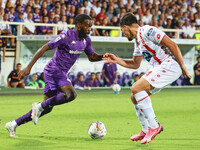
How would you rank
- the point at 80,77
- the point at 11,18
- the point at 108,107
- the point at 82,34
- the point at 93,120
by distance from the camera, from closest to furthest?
the point at 82,34, the point at 93,120, the point at 108,107, the point at 11,18, the point at 80,77

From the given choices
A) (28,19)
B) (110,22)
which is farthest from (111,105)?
(110,22)

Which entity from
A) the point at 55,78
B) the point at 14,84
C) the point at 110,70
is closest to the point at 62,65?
the point at 55,78

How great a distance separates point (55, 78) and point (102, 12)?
546 inches

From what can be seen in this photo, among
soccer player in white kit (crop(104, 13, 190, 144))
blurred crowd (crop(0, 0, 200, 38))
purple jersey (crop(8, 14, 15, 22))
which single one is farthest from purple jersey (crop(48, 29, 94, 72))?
purple jersey (crop(8, 14, 15, 22))

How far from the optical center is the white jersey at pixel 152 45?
6.53m

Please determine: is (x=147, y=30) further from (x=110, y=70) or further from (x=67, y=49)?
(x=110, y=70)

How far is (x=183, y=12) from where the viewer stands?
24.7 meters

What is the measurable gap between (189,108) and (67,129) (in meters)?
5.75

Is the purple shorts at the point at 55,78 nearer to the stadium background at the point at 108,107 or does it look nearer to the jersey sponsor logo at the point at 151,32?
the stadium background at the point at 108,107

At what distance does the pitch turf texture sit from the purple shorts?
84cm

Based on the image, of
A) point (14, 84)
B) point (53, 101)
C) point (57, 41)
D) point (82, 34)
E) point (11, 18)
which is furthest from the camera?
point (14, 84)

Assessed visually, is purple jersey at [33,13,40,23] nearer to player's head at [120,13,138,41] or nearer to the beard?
the beard

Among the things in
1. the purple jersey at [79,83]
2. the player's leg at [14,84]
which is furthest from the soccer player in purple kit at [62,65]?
the purple jersey at [79,83]

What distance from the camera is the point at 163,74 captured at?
6.68m
